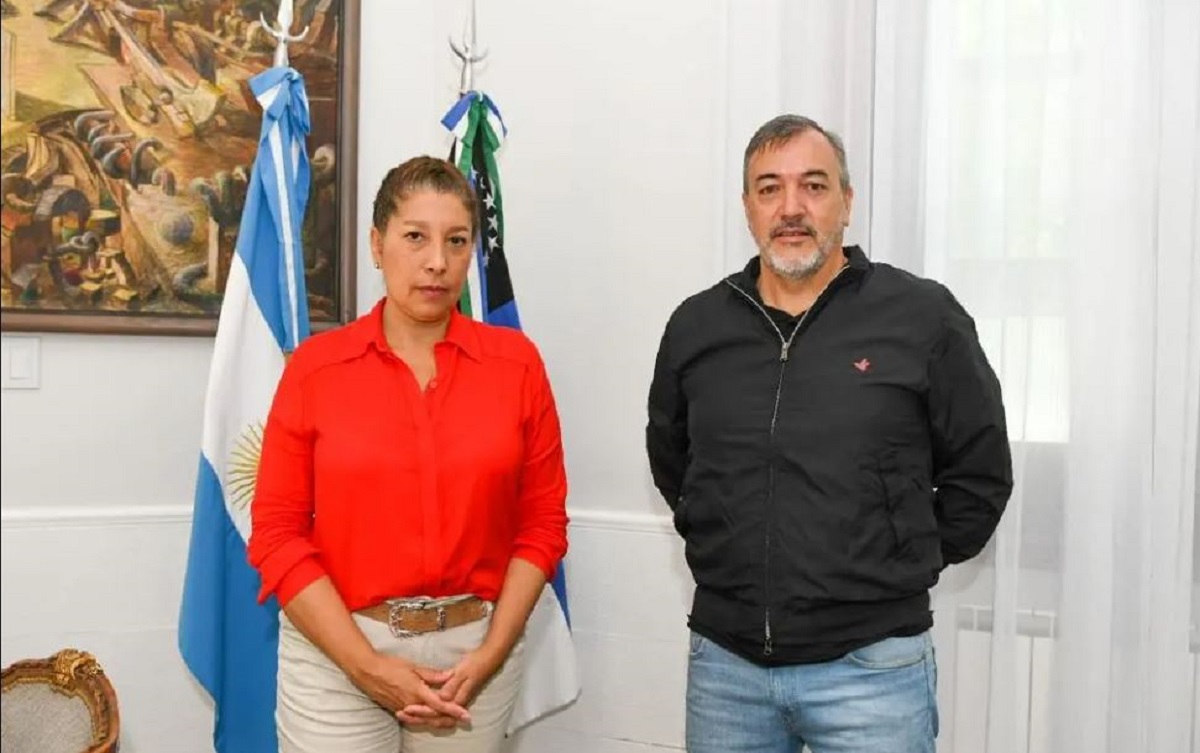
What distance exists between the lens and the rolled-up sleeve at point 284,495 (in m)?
1.98

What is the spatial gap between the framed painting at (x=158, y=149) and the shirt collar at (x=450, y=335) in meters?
0.64

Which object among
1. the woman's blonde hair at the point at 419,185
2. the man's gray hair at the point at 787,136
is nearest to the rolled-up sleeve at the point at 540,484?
the woman's blonde hair at the point at 419,185

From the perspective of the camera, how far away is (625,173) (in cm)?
299

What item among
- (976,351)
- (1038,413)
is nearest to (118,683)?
(976,351)

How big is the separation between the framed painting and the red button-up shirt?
2.02 feet

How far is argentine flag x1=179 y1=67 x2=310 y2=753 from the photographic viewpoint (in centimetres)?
256

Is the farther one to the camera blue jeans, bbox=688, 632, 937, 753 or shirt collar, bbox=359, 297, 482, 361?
shirt collar, bbox=359, 297, 482, 361

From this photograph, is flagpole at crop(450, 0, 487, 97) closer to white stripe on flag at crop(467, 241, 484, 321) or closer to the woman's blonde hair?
white stripe on flag at crop(467, 241, 484, 321)

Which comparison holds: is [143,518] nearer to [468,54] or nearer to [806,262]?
[468,54]

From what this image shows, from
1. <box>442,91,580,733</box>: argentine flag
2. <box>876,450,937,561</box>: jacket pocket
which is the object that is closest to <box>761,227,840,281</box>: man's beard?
<box>876,450,937,561</box>: jacket pocket

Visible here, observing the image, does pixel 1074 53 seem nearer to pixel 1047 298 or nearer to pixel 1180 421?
pixel 1047 298

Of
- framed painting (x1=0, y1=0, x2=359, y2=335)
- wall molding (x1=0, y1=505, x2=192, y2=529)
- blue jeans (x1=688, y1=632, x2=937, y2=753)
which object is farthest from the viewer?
framed painting (x1=0, y1=0, x2=359, y2=335)

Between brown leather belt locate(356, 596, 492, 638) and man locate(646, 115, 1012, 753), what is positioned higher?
man locate(646, 115, 1012, 753)

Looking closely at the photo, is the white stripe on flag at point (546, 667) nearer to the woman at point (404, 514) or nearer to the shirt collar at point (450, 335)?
the woman at point (404, 514)
